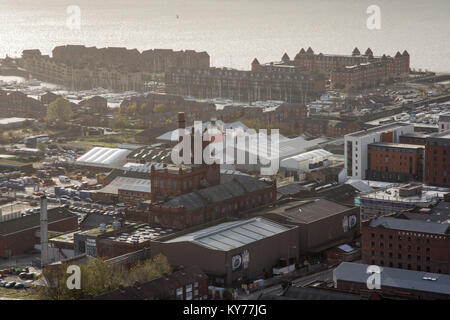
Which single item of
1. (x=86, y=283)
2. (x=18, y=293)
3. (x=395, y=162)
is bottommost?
(x=18, y=293)

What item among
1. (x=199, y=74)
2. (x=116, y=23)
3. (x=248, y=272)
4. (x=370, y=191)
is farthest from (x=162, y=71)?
(x=116, y=23)

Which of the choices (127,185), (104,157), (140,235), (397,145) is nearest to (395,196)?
(397,145)

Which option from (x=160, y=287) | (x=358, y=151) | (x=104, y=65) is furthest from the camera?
(x=104, y=65)

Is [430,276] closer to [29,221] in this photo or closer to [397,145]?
[29,221]

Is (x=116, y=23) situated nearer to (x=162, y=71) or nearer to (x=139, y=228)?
(x=162, y=71)

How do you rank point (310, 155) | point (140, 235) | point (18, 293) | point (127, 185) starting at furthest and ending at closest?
point (310, 155) < point (127, 185) < point (140, 235) < point (18, 293)

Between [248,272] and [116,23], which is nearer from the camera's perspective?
[248,272]

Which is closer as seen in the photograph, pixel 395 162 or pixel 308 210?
pixel 308 210
